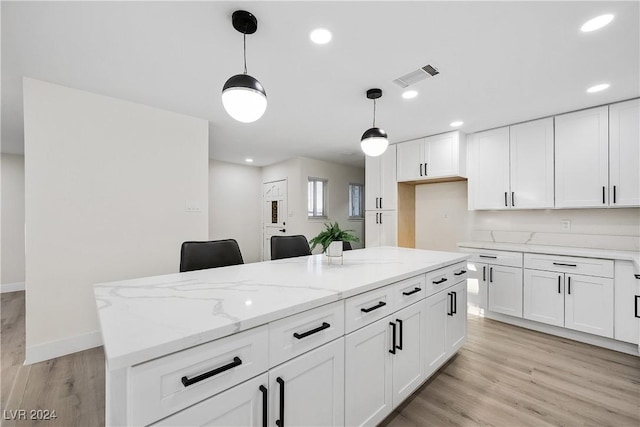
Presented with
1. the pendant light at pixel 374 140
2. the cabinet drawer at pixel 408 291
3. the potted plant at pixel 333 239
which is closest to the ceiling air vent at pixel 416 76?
the pendant light at pixel 374 140

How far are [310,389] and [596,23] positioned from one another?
264cm

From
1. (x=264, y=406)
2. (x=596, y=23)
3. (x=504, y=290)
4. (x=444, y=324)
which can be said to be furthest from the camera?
(x=504, y=290)

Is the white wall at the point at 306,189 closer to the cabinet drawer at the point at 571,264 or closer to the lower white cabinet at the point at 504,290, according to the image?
the lower white cabinet at the point at 504,290

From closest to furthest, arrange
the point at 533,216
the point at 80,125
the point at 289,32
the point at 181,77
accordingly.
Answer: the point at 289,32 < the point at 181,77 < the point at 80,125 < the point at 533,216

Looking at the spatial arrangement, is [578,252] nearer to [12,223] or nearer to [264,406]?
[264,406]

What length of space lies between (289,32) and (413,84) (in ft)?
4.17

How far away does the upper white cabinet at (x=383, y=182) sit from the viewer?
448cm

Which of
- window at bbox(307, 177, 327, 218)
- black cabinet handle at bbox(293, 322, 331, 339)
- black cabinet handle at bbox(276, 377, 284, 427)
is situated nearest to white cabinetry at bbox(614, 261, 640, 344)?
black cabinet handle at bbox(293, 322, 331, 339)

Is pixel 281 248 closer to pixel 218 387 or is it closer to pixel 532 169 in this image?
pixel 218 387

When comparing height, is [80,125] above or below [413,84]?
below

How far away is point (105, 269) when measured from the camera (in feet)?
8.94

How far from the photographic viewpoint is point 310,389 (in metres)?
1.14

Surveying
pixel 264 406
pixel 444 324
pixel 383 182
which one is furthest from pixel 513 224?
pixel 264 406

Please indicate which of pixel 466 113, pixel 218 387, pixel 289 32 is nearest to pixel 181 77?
pixel 289 32
